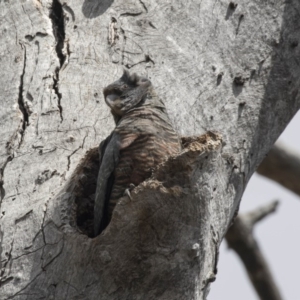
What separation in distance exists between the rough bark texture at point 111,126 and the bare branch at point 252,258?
2273 mm

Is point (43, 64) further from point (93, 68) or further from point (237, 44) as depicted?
point (237, 44)

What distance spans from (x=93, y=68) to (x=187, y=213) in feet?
3.88

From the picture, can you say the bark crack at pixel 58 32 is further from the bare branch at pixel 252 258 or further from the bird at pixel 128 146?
the bare branch at pixel 252 258

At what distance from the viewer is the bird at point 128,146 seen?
3.12m

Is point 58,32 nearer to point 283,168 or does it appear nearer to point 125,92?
point 125,92

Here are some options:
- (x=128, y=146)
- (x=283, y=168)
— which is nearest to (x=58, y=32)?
(x=128, y=146)

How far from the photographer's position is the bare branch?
6.21 meters

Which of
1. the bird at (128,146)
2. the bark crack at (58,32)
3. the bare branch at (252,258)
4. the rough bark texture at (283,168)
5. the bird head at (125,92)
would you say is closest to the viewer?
the bird at (128,146)

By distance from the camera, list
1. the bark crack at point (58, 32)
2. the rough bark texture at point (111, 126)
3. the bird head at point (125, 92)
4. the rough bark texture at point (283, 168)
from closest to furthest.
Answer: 1. the rough bark texture at point (111, 126)
2. the bird head at point (125, 92)
3. the bark crack at point (58, 32)
4. the rough bark texture at point (283, 168)

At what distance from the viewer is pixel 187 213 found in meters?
2.78

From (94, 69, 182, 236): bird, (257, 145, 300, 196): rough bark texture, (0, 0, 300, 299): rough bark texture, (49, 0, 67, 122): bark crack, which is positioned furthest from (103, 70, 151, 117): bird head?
(257, 145, 300, 196): rough bark texture

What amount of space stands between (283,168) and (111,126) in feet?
11.3

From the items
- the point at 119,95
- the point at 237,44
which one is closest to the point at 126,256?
the point at 119,95

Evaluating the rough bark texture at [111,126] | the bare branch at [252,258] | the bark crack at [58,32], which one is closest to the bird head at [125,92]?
the rough bark texture at [111,126]
